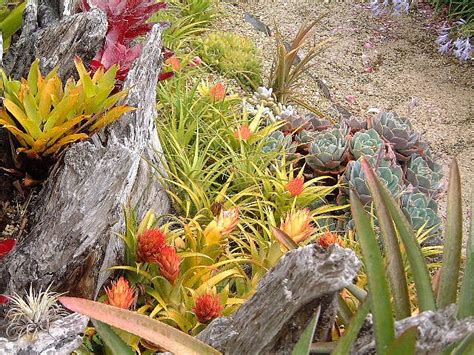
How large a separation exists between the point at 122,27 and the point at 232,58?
165 cm

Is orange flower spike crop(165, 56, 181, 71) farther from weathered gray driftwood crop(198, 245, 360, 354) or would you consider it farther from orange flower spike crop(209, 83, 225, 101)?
weathered gray driftwood crop(198, 245, 360, 354)

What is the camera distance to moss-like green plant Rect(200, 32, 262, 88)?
13.6 feet

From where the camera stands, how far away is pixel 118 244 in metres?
2.17

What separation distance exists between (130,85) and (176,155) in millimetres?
528

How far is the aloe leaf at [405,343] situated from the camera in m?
1.14

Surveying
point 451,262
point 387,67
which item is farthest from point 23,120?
point 387,67

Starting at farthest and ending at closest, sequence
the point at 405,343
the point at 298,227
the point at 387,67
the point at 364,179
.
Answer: the point at 387,67 → the point at 364,179 → the point at 298,227 → the point at 405,343

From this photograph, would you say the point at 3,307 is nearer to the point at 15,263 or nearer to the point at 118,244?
the point at 15,263

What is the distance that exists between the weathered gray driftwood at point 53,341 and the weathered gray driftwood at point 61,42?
110 centimetres

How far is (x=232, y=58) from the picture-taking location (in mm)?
4168

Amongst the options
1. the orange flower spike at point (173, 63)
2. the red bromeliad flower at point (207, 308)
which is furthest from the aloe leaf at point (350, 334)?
the orange flower spike at point (173, 63)

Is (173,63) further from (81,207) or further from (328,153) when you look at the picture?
(81,207)

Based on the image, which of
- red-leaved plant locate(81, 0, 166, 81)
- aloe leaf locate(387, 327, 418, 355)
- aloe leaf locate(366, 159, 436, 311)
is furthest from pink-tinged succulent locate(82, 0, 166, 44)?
aloe leaf locate(387, 327, 418, 355)

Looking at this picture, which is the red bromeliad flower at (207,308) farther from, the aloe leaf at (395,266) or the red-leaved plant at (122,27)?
the red-leaved plant at (122,27)
